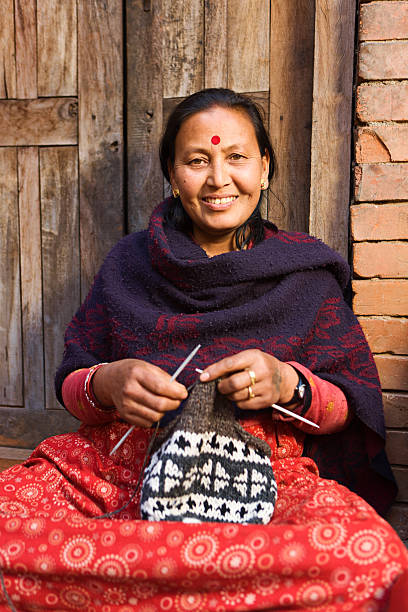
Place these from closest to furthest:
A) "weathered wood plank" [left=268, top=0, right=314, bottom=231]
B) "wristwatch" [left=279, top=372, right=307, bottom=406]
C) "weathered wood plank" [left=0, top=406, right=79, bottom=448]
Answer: "wristwatch" [left=279, top=372, right=307, bottom=406] < "weathered wood plank" [left=268, top=0, right=314, bottom=231] < "weathered wood plank" [left=0, top=406, right=79, bottom=448]

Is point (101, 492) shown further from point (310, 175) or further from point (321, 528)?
point (310, 175)

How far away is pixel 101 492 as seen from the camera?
4.25 ft

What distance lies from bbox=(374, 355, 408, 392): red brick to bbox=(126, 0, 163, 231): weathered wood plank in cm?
101

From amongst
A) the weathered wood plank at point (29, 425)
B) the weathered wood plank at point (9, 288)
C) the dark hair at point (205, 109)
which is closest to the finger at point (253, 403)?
the dark hair at point (205, 109)

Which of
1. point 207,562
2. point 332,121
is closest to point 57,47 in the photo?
point 332,121

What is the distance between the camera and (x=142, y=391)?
1208 mm

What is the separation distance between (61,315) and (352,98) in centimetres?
134

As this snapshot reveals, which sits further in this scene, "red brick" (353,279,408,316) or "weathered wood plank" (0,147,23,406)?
"weathered wood plank" (0,147,23,406)

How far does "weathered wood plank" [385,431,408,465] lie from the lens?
1664mm

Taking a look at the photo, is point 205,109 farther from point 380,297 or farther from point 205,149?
point 380,297

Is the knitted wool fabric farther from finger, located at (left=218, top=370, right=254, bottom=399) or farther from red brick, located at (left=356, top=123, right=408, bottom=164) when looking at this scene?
red brick, located at (left=356, top=123, right=408, bottom=164)

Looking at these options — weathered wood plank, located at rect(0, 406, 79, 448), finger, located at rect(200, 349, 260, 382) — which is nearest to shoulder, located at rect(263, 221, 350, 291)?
finger, located at rect(200, 349, 260, 382)

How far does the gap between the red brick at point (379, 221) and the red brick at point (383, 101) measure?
256mm

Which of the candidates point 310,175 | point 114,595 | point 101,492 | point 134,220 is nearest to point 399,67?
point 310,175
